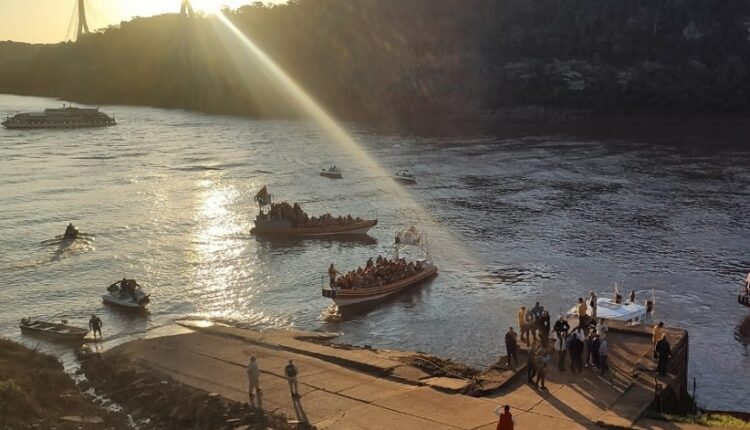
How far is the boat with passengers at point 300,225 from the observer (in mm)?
59231

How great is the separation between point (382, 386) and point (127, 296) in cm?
2205

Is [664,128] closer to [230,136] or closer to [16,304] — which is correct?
[230,136]

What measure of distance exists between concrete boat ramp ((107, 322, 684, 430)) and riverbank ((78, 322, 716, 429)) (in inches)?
1.2

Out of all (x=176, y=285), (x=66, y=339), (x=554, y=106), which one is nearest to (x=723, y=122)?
(x=554, y=106)

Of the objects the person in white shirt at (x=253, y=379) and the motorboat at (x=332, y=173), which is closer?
the person in white shirt at (x=253, y=379)

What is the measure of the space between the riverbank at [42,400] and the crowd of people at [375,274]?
648 inches

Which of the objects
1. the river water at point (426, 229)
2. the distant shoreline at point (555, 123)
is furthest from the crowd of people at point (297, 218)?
the distant shoreline at point (555, 123)

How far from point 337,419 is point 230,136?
398 feet

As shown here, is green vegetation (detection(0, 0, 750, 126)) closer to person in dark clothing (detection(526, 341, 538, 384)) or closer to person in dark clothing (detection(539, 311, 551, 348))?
person in dark clothing (detection(539, 311, 551, 348))

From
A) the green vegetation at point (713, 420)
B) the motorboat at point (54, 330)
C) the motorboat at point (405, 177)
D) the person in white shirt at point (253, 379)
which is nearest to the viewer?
the green vegetation at point (713, 420)

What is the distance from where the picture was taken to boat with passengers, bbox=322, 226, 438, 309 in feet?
133

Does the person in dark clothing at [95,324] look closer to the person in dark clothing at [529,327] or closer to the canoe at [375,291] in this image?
the canoe at [375,291]

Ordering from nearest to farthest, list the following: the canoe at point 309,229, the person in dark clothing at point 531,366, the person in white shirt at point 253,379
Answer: the person in white shirt at point 253,379
the person in dark clothing at point 531,366
the canoe at point 309,229

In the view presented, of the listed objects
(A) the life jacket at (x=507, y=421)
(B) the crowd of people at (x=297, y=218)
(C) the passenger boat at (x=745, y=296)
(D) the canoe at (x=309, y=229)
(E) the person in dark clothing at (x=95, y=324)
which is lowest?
(E) the person in dark clothing at (x=95, y=324)
